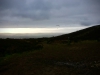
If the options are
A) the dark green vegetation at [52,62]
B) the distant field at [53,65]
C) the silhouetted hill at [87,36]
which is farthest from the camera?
the silhouetted hill at [87,36]

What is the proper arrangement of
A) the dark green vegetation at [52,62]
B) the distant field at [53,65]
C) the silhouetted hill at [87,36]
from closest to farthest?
the distant field at [53,65] < the dark green vegetation at [52,62] < the silhouetted hill at [87,36]

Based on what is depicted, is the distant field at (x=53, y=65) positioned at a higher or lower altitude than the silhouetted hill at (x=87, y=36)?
lower

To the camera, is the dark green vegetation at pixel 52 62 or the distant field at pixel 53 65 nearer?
the distant field at pixel 53 65

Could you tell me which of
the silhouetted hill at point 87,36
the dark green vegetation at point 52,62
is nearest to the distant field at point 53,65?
the dark green vegetation at point 52,62

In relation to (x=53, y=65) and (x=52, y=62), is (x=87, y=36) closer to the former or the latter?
(x=52, y=62)

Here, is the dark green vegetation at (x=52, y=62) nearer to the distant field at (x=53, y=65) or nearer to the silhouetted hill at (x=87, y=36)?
the distant field at (x=53, y=65)

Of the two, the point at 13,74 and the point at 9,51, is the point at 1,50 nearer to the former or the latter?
the point at 9,51

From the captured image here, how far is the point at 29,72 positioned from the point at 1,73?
2968 mm

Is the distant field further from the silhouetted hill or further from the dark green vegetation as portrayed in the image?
the silhouetted hill

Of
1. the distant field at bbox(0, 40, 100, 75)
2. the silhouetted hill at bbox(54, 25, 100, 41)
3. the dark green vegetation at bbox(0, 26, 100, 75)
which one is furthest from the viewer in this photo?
the silhouetted hill at bbox(54, 25, 100, 41)

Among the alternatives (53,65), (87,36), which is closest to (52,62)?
(53,65)

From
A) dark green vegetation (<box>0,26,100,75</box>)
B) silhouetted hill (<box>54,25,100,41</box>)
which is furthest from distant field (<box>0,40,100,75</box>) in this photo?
silhouetted hill (<box>54,25,100,41</box>)

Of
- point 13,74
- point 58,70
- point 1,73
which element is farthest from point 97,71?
point 1,73

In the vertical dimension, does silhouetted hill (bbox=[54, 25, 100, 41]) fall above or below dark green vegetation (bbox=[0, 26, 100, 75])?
above
